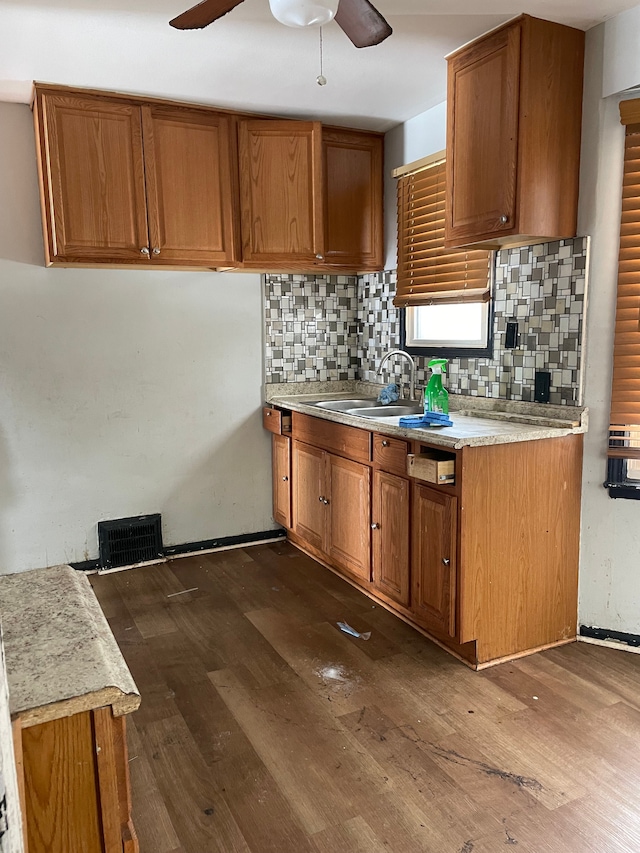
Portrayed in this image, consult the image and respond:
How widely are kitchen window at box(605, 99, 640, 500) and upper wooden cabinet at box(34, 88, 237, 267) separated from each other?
6.23 feet

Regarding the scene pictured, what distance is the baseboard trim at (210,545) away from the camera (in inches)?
142

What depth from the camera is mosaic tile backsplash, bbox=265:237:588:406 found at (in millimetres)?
2672

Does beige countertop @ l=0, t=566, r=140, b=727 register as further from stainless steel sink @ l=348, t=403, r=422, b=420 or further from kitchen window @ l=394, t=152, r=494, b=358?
kitchen window @ l=394, t=152, r=494, b=358

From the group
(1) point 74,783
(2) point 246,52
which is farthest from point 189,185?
(1) point 74,783

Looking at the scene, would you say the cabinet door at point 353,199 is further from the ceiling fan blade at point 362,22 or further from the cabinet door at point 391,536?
the ceiling fan blade at point 362,22

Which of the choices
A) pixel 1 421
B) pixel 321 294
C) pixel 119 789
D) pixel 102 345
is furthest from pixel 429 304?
pixel 119 789

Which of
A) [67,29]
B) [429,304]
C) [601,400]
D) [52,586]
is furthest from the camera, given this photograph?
[429,304]

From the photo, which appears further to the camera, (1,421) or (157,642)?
(1,421)

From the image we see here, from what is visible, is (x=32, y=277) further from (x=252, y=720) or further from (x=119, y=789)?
(x=119, y=789)

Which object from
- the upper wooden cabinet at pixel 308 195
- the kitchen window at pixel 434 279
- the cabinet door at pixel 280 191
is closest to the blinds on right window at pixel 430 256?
the kitchen window at pixel 434 279

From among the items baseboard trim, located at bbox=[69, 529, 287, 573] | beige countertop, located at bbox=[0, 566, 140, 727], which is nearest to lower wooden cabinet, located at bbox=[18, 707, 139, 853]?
beige countertop, located at bbox=[0, 566, 140, 727]

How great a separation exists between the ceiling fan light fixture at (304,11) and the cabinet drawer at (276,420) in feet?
7.46

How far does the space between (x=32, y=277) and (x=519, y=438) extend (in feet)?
8.24

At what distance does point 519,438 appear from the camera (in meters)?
2.49
